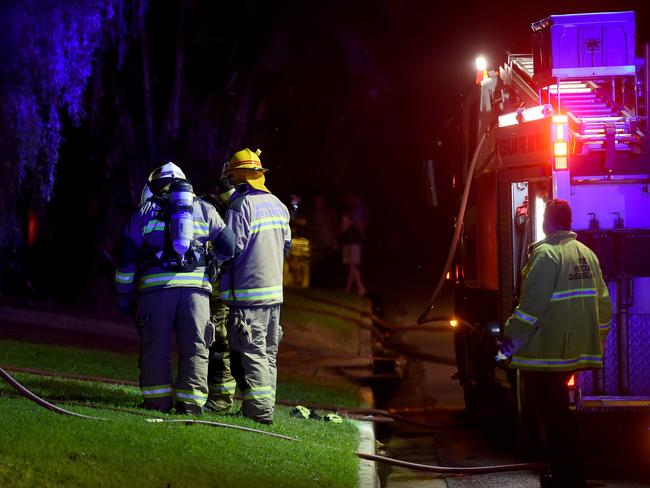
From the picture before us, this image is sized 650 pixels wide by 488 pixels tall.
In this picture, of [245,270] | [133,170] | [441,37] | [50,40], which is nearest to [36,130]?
[50,40]


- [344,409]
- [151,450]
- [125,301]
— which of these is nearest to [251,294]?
[125,301]

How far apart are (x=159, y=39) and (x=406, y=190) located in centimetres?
1946

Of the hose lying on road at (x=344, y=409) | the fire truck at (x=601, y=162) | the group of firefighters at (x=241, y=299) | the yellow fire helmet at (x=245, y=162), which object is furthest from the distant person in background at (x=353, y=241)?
the yellow fire helmet at (x=245, y=162)

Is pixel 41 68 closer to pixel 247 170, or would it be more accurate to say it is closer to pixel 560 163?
pixel 247 170

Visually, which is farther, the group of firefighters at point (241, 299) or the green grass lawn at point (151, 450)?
the group of firefighters at point (241, 299)

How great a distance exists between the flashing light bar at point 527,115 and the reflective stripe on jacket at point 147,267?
8.49 feet

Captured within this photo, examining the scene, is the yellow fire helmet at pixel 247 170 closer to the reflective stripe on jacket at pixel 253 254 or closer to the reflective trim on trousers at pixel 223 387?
the reflective stripe on jacket at pixel 253 254

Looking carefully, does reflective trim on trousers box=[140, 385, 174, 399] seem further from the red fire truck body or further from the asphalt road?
the red fire truck body

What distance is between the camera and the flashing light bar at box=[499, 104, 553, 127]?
7684mm

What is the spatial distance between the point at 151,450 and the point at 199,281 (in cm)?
157

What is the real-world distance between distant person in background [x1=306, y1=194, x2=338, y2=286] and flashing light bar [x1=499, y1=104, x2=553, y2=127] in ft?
49.0

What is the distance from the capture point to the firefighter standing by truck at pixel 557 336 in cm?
628

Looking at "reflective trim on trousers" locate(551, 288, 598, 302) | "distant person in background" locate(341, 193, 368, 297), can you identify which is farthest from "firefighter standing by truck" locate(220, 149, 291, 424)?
"distant person in background" locate(341, 193, 368, 297)

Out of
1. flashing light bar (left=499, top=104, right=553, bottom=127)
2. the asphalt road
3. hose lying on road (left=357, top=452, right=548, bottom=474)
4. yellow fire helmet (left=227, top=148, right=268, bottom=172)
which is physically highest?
flashing light bar (left=499, top=104, right=553, bottom=127)
